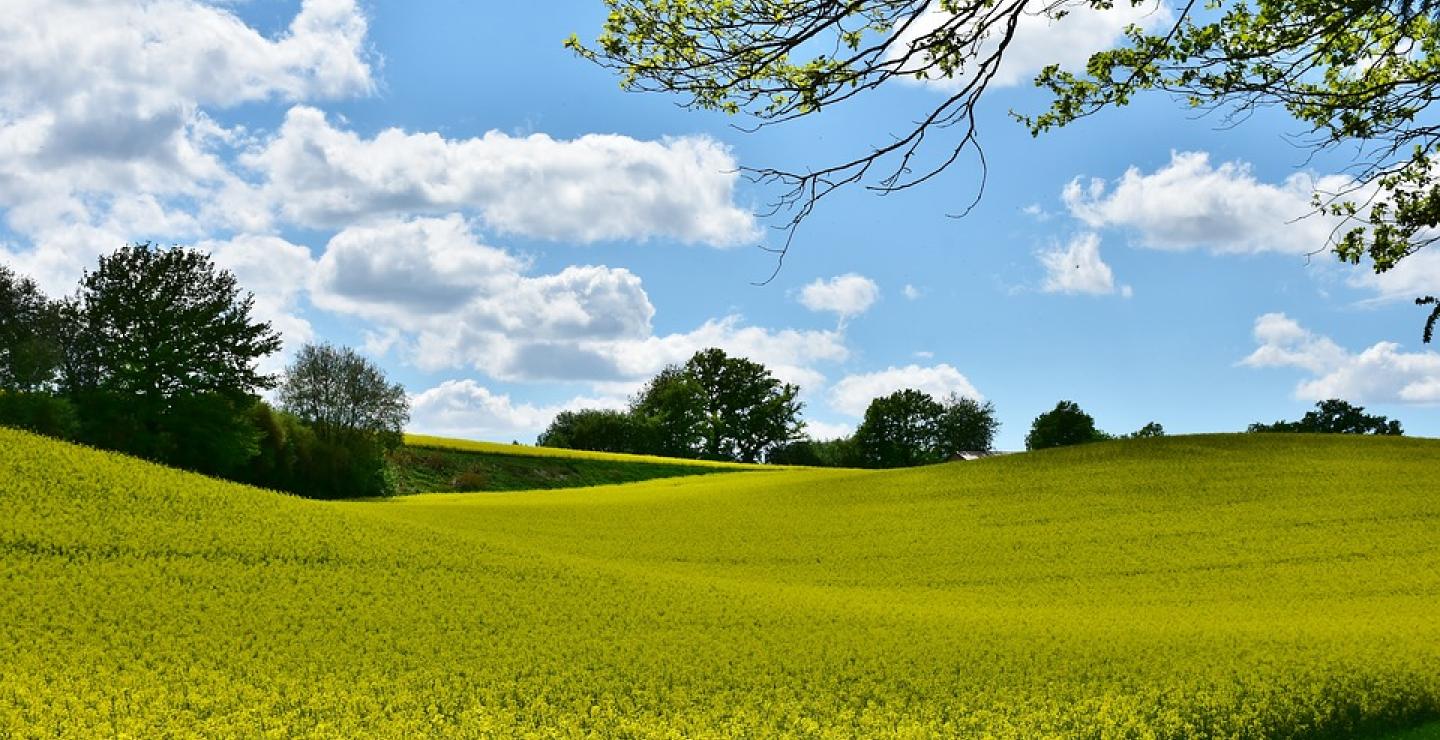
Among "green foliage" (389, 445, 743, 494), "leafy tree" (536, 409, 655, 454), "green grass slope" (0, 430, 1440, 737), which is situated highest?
"leafy tree" (536, 409, 655, 454)

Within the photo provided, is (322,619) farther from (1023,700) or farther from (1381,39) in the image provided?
(1381,39)

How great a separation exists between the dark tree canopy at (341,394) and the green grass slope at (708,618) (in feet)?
106

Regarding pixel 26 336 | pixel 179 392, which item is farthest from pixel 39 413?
pixel 26 336

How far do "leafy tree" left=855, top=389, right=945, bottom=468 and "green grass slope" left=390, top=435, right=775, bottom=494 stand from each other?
28159 mm

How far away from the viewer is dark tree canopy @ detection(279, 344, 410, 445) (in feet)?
199

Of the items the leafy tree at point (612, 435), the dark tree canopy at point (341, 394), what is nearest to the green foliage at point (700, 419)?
the leafy tree at point (612, 435)

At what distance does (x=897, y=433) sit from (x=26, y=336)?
241ft

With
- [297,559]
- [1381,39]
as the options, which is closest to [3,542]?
[297,559]

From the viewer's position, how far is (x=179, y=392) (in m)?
47.1

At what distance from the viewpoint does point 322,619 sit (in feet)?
49.0

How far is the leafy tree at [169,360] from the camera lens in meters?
45.8

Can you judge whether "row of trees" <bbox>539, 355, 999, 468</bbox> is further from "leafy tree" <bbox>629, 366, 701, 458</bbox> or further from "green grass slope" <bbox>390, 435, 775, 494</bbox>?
"green grass slope" <bbox>390, 435, 775, 494</bbox>

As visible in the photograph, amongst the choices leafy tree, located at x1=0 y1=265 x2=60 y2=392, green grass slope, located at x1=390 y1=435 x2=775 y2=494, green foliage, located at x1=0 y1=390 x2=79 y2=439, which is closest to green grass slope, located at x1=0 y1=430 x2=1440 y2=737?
green foliage, located at x1=0 y1=390 x2=79 y2=439

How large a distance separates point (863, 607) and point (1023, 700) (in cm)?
657
